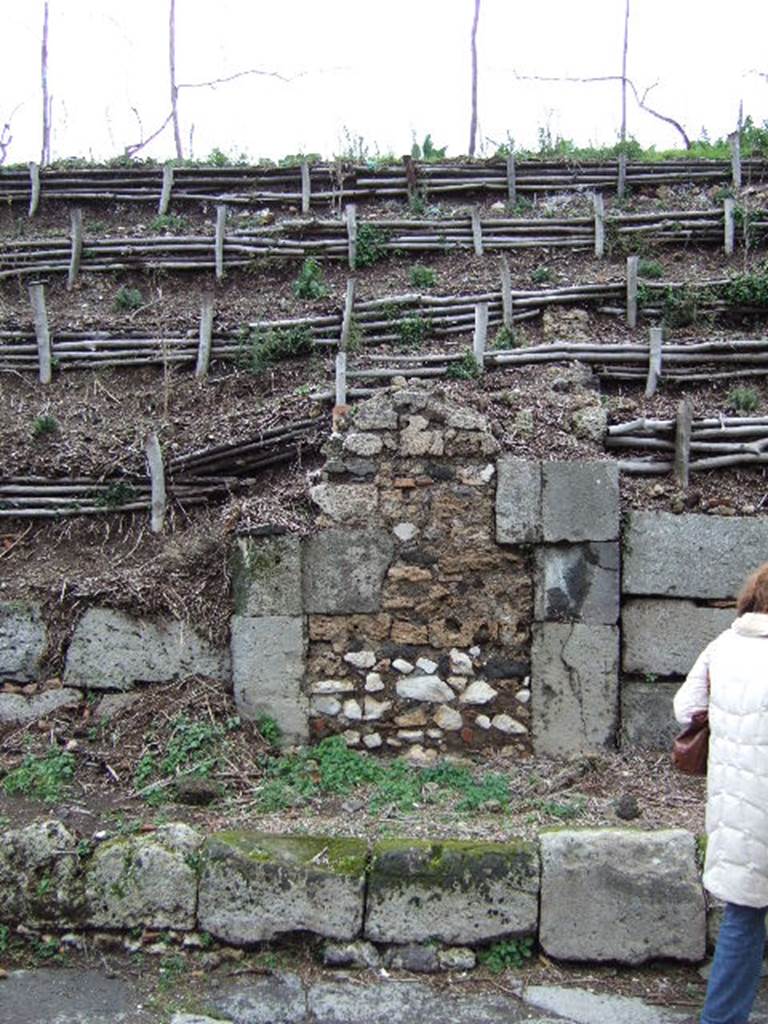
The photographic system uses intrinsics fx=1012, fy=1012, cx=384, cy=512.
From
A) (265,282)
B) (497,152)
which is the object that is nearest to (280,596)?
(265,282)

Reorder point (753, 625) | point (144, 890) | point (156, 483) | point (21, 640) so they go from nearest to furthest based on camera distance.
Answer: point (753, 625), point (144, 890), point (21, 640), point (156, 483)

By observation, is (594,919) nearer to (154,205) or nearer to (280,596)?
(280,596)

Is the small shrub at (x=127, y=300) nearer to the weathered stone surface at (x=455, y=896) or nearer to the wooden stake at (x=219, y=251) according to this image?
the wooden stake at (x=219, y=251)

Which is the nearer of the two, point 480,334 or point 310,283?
point 480,334

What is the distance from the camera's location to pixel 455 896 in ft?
14.9

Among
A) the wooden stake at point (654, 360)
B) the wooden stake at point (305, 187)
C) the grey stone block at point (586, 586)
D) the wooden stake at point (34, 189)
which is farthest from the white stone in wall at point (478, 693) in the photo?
the wooden stake at point (34, 189)

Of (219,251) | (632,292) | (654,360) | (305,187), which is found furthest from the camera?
(305,187)

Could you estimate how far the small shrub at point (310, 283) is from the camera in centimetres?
873

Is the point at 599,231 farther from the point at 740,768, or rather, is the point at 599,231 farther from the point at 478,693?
the point at 740,768

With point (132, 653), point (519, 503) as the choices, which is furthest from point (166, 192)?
point (519, 503)

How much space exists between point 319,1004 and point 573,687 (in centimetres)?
232

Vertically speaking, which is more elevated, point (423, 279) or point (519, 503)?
point (423, 279)

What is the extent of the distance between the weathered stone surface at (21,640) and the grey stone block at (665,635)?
11.6 feet

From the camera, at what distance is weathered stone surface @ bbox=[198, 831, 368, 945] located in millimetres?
4574
